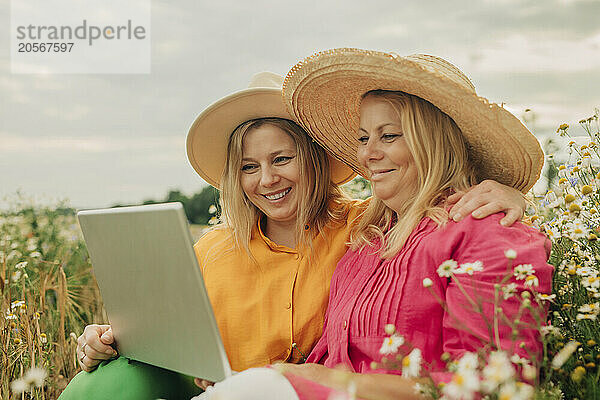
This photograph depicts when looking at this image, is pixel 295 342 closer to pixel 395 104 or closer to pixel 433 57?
pixel 395 104

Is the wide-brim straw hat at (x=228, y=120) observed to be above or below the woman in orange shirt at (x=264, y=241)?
above

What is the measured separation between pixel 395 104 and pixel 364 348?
29.5 inches

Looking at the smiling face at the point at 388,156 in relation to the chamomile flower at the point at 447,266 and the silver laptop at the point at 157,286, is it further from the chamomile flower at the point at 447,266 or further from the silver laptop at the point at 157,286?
the silver laptop at the point at 157,286

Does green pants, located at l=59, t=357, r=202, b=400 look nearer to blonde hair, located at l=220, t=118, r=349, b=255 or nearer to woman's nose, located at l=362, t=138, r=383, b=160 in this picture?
blonde hair, located at l=220, t=118, r=349, b=255

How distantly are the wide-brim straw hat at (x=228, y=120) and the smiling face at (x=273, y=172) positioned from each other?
3.2 inches

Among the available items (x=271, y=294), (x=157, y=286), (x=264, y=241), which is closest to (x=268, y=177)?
(x=264, y=241)

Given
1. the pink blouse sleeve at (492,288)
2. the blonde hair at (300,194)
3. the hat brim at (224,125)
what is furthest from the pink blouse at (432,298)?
the hat brim at (224,125)

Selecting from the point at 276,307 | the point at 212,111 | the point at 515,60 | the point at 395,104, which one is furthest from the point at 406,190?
the point at 515,60

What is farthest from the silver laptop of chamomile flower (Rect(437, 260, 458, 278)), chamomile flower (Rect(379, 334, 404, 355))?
chamomile flower (Rect(437, 260, 458, 278))

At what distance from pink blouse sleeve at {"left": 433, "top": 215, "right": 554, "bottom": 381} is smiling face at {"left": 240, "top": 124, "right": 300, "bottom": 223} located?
810mm

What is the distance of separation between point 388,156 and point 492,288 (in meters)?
0.55

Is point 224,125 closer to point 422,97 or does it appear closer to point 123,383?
point 422,97

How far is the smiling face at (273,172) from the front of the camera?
2.22 meters

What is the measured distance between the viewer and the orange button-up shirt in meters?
2.14
